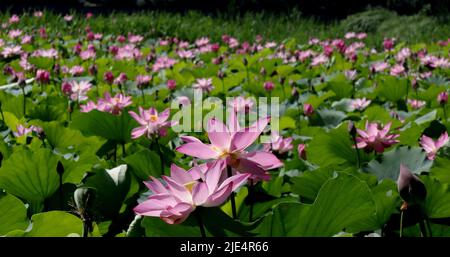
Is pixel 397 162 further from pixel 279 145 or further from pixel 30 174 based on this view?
pixel 30 174

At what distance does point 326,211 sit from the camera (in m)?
0.79

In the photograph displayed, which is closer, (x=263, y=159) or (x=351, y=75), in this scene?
(x=263, y=159)

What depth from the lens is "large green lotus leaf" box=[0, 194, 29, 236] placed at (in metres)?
0.89

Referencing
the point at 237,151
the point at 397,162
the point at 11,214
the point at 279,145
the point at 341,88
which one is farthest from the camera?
the point at 341,88

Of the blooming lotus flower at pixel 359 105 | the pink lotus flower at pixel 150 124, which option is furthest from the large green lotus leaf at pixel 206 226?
the blooming lotus flower at pixel 359 105

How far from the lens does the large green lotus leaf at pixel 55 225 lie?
806mm

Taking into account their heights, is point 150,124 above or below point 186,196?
below

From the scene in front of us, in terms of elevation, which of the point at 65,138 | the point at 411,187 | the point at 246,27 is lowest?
the point at 246,27

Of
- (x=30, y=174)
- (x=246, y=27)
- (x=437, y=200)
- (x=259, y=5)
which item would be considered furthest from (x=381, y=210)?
(x=259, y=5)

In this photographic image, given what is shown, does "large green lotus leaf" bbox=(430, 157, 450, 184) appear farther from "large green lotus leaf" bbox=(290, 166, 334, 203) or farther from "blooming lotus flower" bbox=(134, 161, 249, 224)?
"blooming lotus flower" bbox=(134, 161, 249, 224)

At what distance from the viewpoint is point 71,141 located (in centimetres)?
161

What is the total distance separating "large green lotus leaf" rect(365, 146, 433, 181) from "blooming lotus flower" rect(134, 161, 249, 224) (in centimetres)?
63

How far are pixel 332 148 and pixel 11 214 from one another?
0.87m
